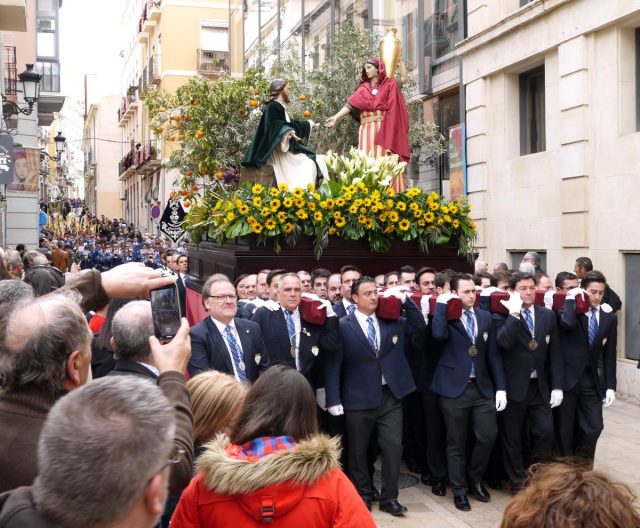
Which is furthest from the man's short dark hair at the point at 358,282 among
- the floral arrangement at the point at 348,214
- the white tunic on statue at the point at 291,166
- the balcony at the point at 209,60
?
the balcony at the point at 209,60

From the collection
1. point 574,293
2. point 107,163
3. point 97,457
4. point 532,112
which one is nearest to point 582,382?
point 574,293

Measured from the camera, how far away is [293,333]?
23.0ft

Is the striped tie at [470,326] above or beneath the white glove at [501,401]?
above

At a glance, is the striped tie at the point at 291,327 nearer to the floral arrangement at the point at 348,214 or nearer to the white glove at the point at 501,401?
the white glove at the point at 501,401

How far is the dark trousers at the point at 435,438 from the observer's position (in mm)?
7410

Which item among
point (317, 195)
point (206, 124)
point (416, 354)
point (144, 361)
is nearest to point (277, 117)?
point (317, 195)

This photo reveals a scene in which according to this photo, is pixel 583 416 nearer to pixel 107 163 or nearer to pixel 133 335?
pixel 133 335

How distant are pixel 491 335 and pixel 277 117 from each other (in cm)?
410

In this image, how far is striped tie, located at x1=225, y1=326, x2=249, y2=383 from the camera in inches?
242

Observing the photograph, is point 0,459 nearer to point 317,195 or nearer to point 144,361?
point 144,361

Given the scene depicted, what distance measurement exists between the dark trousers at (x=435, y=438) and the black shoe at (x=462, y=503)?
432mm

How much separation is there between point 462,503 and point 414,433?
1.33 meters

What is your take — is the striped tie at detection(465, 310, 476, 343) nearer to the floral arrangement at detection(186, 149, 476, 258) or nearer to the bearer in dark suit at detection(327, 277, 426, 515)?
the bearer in dark suit at detection(327, 277, 426, 515)

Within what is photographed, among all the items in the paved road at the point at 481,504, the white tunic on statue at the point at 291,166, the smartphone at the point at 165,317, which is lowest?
the paved road at the point at 481,504
